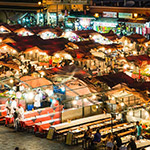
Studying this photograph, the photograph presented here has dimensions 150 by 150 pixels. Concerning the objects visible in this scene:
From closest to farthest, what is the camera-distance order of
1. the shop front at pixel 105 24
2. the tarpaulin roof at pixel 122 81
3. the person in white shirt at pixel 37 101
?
the tarpaulin roof at pixel 122 81 → the person in white shirt at pixel 37 101 → the shop front at pixel 105 24

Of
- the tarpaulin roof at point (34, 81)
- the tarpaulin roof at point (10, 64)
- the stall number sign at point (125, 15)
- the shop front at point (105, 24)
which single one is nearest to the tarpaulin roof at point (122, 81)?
the tarpaulin roof at point (34, 81)

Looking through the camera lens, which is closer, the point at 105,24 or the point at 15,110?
the point at 15,110

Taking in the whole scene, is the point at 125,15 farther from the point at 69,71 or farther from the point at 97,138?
the point at 97,138

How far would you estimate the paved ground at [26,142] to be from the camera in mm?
17547

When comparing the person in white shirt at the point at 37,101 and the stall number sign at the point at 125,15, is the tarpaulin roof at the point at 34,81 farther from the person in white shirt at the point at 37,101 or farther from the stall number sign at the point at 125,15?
the stall number sign at the point at 125,15

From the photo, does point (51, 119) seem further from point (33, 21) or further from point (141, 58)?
point (33, 21)

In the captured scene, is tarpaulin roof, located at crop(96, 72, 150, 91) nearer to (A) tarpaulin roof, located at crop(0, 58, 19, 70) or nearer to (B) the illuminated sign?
(A) tarpaulin roof, located at crop(0, 58, 19, 70)

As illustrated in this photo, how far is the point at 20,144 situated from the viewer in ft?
58.5

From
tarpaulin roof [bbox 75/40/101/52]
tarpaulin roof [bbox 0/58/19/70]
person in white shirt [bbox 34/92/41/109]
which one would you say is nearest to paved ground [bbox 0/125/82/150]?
person in white shirt [bbox 34/92/41/109]

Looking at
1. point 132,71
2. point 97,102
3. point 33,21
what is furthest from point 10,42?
point 33,21

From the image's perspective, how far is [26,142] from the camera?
59.5 feet

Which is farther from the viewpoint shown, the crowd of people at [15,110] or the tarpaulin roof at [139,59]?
the tarpaulin roof at [139,59]

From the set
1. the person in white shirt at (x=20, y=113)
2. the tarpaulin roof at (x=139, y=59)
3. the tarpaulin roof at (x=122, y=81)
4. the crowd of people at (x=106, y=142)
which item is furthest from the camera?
the tarpaulin roof at (x=139, y=59)

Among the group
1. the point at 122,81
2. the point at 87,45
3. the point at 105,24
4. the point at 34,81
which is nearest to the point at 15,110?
the point at 34,81
